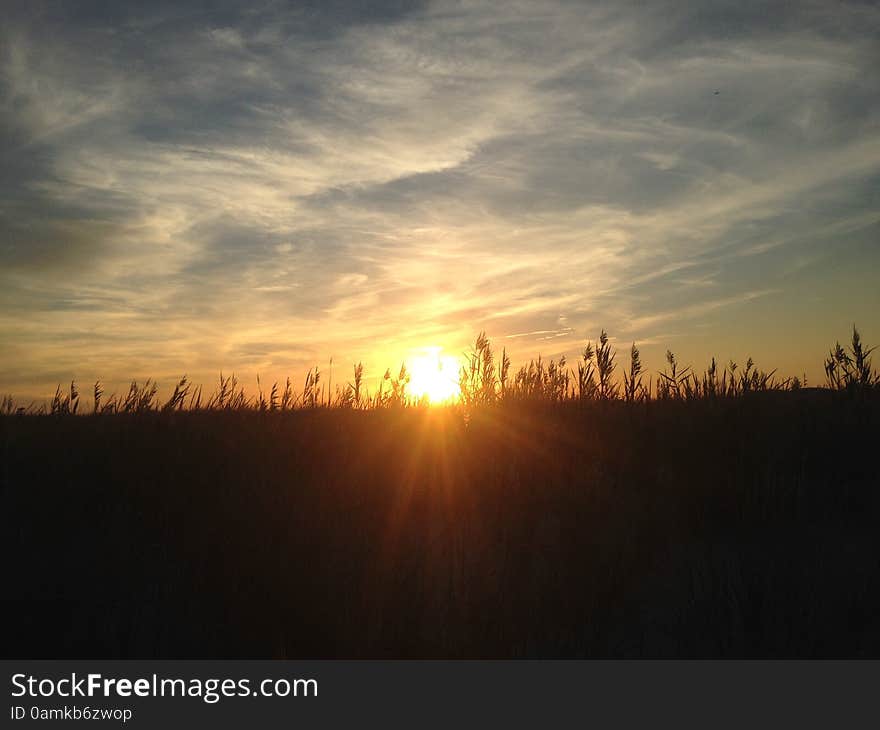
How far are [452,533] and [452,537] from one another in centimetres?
5

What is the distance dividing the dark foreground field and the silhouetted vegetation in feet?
0.05

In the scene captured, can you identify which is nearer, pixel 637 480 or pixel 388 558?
pixel 388 558

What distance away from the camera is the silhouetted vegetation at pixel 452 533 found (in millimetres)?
3463

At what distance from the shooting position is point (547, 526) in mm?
4492

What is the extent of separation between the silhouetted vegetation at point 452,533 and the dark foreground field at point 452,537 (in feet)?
0.05

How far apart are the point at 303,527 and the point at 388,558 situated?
1.98ft

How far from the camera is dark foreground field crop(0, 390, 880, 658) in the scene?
346 centimetres

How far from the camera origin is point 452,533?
4422 millimetres

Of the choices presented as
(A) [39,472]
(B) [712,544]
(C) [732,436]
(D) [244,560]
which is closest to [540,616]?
(B) [712,544]

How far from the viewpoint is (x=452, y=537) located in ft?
14.3

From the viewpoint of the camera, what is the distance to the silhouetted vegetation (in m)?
3.46

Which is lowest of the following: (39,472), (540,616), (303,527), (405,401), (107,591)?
(540,616)

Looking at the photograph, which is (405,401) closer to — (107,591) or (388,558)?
(388,558)

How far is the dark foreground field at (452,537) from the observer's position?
136 inches
